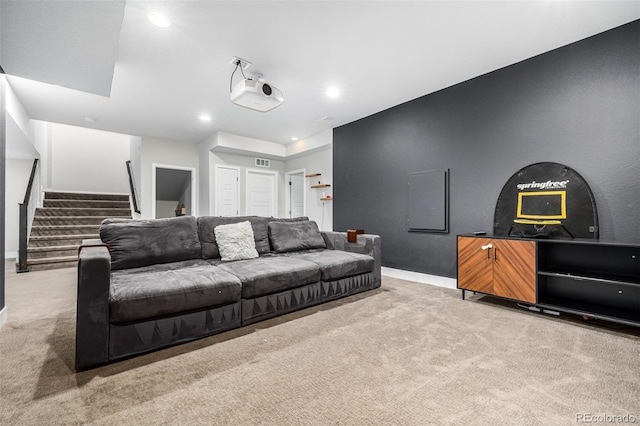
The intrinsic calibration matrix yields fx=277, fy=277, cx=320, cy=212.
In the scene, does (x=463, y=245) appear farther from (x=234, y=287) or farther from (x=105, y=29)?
(x=105, y=29)

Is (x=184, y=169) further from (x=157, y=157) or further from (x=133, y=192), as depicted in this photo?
(x=133, y=192)

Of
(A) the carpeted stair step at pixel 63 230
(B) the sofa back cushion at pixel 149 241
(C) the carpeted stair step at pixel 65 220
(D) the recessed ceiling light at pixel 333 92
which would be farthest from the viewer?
(C) the carpeted stair step at pixel 65 220

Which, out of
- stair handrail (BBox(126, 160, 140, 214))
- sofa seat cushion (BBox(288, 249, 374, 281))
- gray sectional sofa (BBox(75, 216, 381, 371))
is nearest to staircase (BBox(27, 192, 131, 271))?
stair handrail (BBox(126, 160, 140, 214))

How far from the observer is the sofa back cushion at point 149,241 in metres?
2.42

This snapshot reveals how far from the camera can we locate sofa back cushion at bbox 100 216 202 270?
2.42 m

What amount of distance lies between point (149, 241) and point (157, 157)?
4.42m

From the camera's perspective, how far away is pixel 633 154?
8.11 ft

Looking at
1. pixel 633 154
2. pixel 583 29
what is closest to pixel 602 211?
pixel 633 154

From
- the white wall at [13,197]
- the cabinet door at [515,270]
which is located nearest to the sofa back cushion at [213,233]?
the cabinet door at [515,270]

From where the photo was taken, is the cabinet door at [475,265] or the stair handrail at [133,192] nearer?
the cabinet door at [475,265]

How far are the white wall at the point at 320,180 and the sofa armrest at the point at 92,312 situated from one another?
14.8 ft

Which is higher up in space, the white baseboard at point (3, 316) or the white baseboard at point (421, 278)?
the white baseboard at point (3, 316)

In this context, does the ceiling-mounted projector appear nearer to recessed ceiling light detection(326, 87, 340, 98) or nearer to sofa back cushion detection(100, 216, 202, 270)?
recessed ceiling light detection(326, 87, 340, 98)

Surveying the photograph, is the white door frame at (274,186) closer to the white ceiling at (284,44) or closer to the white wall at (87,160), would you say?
the white ceiling at (284,44)
